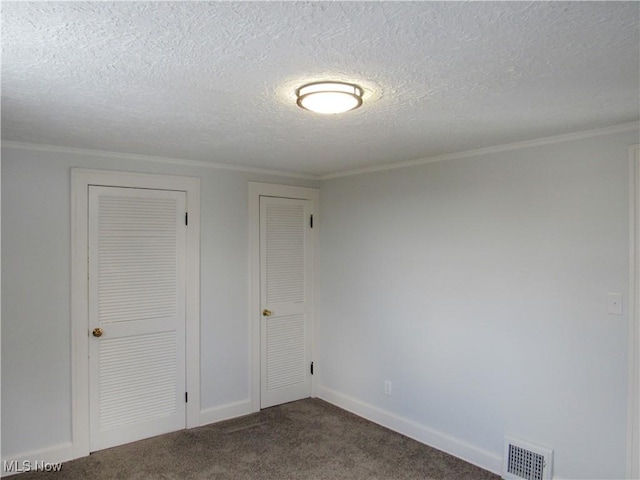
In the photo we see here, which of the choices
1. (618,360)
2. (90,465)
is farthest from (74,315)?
(618,360)

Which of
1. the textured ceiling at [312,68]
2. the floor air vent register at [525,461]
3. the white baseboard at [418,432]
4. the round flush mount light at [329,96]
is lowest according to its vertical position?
the white baseboard at [418,432]

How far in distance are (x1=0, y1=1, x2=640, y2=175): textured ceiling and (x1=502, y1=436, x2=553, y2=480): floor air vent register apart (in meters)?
1.97

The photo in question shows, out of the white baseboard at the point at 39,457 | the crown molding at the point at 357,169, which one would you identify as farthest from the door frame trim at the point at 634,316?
the white baseboard at the point at 39,457

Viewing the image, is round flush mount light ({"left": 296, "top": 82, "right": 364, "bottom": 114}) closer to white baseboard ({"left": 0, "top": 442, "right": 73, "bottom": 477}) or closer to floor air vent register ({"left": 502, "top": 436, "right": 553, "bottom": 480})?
floor air vent register ({"left": 502, "top": 436, "right": 553, "bottom": 480})

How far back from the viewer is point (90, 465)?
3.09 metres

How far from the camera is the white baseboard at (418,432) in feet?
10.1

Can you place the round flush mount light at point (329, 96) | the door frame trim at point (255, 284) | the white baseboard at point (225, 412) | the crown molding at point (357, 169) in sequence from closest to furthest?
the round flush mount light at point (329, 96) → the crown molding at point (357, 169) → the white baseboard at point (225, 412) → the door frame trim at point (255, 284)

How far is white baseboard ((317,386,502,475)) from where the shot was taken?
3.08 metres

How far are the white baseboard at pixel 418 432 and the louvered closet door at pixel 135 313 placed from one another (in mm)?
1453

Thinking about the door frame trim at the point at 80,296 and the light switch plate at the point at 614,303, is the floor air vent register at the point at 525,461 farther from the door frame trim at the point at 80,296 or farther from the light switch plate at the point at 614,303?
the door frame trim at the point at 80,296

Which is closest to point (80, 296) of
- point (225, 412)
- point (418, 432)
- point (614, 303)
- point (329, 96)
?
point (225, 412)

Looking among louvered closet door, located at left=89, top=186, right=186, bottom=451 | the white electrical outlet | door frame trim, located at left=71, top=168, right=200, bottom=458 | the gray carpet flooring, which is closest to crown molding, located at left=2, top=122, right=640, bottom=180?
door frame trim, located at left=71, top=168, right=200, bottom=458

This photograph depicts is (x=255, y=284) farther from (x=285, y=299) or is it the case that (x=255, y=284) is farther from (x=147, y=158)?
(x=147, y=158)

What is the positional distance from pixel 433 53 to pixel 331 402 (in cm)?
362
